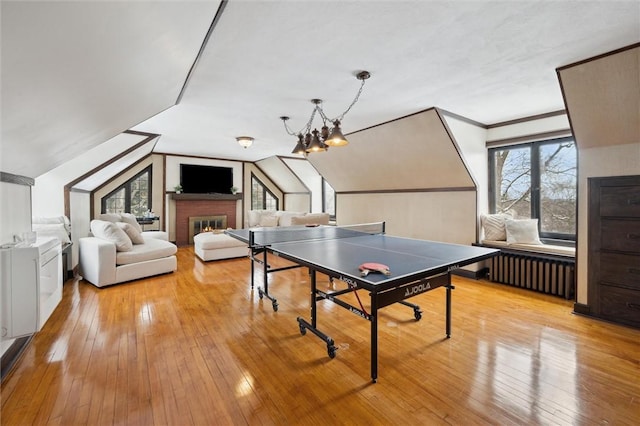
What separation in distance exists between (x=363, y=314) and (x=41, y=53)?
7.78ft

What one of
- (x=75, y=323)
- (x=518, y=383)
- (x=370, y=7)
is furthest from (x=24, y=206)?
(x=518, y=383)

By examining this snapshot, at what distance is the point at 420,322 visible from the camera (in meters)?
2.88

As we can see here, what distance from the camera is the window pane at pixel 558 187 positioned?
3.80 m

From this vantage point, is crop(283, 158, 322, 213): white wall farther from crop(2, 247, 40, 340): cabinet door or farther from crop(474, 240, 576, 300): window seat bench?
crop(2, 247, 40, 340): cabinet door

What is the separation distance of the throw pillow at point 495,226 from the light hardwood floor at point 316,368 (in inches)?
44.4

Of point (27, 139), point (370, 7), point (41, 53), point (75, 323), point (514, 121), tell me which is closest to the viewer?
point (41, 53)

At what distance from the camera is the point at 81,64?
1.70m

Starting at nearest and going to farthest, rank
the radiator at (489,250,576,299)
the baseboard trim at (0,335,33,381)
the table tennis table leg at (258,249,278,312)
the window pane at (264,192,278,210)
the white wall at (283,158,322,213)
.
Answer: the baseboard trim at (0,335,33,381), the table tennis table leg at (258,249,278,312), the radiator at (489,250,576,299), the white wall at (283,158,322,213), the window pane at (264,192,278,210)

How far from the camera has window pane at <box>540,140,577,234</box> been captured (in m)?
3.80

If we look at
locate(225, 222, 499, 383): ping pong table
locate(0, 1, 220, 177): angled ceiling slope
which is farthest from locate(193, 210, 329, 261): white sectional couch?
locate(0, 1, 220, 177): angled ceiling slope

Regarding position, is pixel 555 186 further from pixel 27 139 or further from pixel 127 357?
pixel 27 139

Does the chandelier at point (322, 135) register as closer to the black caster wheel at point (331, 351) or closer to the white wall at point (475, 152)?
the white wall at point (475, 152)

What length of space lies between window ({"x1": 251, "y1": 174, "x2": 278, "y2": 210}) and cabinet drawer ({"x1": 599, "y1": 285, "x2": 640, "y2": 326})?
8165 millimetres

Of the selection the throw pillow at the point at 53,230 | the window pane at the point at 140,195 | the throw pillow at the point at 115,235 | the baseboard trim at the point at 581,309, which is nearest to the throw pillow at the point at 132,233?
the throw pillow at the point at 115,235
